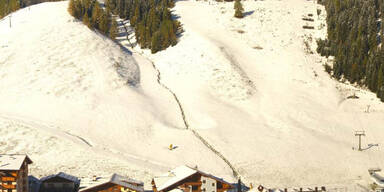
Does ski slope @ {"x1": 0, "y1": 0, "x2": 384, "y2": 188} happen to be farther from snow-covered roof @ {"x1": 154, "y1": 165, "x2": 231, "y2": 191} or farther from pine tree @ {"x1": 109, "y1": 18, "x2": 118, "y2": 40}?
pine tree @ {"x1": 109, "y1": 18, "x2": 118, "y2": 40}

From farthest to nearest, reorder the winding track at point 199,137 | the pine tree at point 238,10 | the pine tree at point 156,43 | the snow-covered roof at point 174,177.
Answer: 1. the pine tree at point 238,10
2. the pine tree at point 156,43
3. the winding track at point 199,137
4. the snow-covered roof at point 174,177

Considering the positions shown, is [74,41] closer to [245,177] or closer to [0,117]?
[0,117]

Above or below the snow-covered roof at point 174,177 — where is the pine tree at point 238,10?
above

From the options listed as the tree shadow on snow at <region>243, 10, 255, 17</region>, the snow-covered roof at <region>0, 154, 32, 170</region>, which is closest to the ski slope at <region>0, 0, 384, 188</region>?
the snow-covered roof at <region>0, 154, 32, 170</region>

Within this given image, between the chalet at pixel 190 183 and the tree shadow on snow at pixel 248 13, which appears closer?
the chalet at pixel 190 183

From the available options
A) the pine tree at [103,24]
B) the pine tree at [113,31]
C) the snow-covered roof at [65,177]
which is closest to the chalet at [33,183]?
the snow-covered roof at [65,177]

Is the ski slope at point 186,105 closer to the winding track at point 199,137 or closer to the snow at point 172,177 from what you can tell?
the winding track at point 199,137

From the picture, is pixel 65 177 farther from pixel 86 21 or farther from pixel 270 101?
pixel 86 21

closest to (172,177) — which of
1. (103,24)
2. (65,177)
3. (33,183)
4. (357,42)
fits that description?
(65,177)
